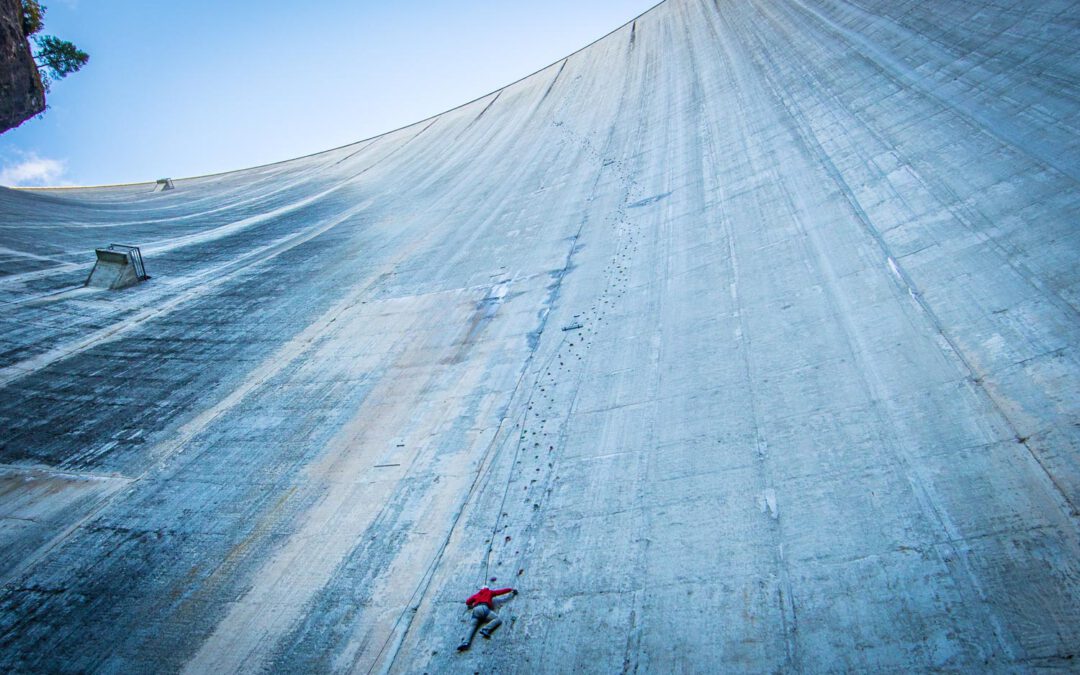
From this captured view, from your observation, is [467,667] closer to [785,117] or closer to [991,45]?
[785,117]

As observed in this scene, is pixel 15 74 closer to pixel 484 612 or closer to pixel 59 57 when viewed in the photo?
pixel 59 57

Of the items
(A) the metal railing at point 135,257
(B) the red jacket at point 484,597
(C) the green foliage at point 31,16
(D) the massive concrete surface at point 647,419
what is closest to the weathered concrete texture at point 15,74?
(C) the green foliage at point 31,16

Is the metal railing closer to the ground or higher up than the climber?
higher up

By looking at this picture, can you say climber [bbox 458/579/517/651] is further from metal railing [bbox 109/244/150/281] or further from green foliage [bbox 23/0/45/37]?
green foliage [bbox 23/0/45/37]

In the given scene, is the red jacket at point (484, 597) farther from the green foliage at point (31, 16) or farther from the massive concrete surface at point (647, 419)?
the green foliage at point (31, 16)

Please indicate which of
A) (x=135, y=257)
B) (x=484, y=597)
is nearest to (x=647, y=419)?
(x=484, y=597)

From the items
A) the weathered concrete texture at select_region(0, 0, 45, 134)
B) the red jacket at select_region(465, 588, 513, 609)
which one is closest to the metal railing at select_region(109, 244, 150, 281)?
the weathered concrete texture at select_region(0, 0, 45, 134)

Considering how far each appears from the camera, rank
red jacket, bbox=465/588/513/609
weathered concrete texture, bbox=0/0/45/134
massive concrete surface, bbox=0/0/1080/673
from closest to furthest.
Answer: massive concrete surface, bbox=0/0/1080/673
red jacket, bbox=465/588/513/609
weathered concrete texture, bbox=0/0/45/134

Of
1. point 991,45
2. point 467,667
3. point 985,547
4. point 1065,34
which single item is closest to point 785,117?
point 991,45
